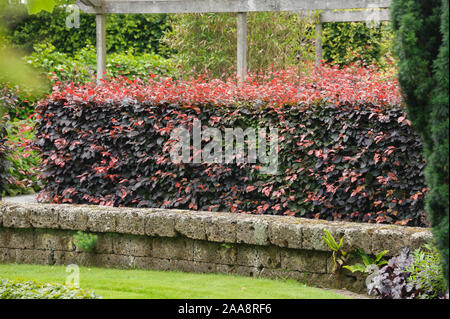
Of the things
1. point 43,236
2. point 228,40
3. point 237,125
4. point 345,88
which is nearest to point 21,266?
point 43,236

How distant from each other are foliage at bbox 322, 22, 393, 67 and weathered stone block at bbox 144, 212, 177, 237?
30.2 feet

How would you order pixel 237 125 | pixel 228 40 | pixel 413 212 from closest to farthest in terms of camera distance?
1. pixel 413 212
2. pixel 237 125
3. pixel 228 40

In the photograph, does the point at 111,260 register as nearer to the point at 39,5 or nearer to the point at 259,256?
the point at 259,256

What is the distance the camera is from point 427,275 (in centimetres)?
405

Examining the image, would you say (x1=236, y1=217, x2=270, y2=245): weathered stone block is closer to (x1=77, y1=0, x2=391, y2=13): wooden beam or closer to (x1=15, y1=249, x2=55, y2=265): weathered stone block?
(x1=15, y1=249, x2=55, y2=265): weathered stone block

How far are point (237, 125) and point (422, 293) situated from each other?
261 cm

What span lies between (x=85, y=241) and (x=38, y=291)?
50.2 inches

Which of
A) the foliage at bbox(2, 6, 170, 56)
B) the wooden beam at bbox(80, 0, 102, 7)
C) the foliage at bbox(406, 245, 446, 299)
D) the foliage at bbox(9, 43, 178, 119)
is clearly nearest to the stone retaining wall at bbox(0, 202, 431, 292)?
the foliage at bbox(406, 245, 446, 299)

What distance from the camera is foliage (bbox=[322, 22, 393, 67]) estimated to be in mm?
13539

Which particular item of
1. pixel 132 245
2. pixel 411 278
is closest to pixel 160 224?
pixel 132 245

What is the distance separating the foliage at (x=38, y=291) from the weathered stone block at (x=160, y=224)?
3.64 ft

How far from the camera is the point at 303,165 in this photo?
5594 mm
